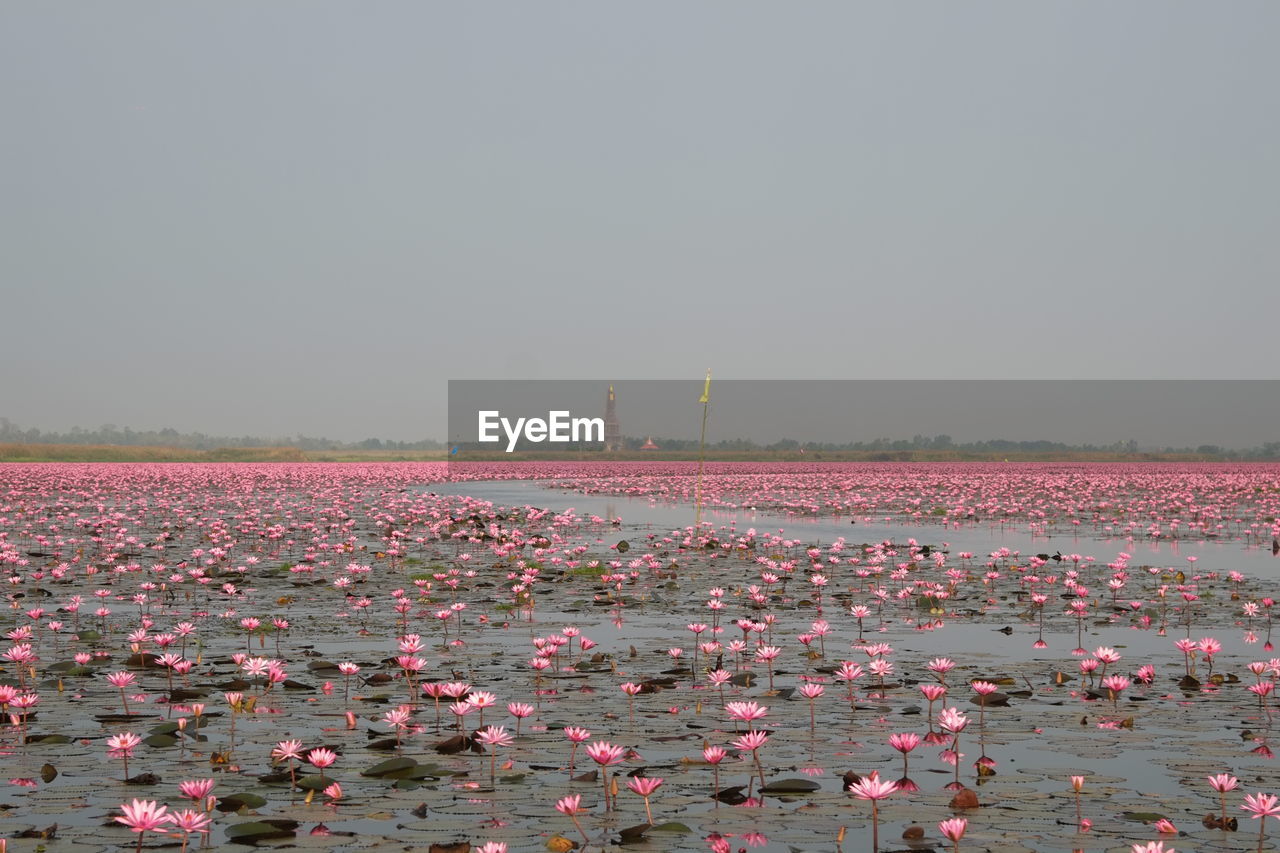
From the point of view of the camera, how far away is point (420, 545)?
798 inches

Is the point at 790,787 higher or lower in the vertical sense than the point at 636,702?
higher

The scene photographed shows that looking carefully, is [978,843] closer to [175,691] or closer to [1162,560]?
[175,691]

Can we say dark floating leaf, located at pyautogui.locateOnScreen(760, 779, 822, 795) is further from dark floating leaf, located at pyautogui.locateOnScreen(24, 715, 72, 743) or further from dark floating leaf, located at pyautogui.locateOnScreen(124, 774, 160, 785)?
dark floating leaf, located at pyautogui.locateOnScreen(24, 715, 72, 743)

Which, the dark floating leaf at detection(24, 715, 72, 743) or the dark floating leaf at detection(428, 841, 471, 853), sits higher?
the dark floating leaf at detection(428, 841, 471, 853)

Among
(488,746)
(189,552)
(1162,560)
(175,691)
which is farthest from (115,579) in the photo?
(1162,560)

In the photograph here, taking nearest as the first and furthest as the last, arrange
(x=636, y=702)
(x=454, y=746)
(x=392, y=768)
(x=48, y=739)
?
(x=392, y=768) → (x=454, y=746) → (x=48, y=739) → (x=636, y=702)

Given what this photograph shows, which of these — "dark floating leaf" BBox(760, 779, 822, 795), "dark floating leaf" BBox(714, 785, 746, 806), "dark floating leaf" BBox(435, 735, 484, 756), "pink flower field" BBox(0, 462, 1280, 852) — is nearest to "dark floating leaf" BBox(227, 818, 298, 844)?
"pink flower field" BBox(0, 462, 1280, 852)

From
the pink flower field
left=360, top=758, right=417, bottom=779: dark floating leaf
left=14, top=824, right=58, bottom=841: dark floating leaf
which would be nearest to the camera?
left=14, top=824, right=58, bottom=841: dark floating leaf

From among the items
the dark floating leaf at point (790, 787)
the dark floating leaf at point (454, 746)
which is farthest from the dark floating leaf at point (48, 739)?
the dark floating leaf at point (790, 787)

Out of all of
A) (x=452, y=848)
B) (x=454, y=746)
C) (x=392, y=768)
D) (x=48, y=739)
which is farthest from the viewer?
(x=48, y=739)

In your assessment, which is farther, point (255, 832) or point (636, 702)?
point (636, 702)

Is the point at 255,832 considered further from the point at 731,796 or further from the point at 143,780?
the point at 731,796

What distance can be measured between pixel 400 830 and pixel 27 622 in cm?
820

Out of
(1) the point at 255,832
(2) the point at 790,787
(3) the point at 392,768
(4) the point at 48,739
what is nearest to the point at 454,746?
(3) the point at 392,768
